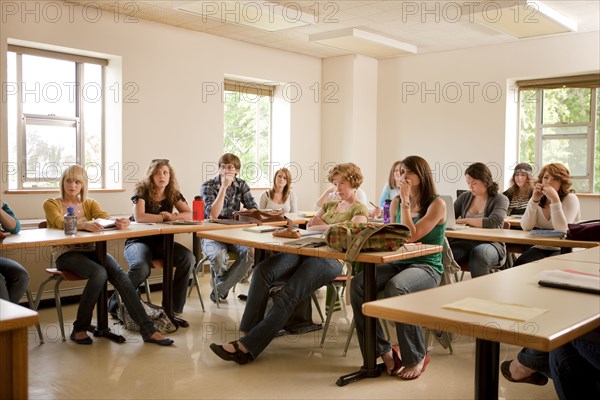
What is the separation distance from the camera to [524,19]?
17.9 ft

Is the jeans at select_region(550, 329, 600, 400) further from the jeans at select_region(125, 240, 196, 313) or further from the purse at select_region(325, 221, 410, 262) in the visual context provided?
the jeans at select_region(125, 240, 196, 313)

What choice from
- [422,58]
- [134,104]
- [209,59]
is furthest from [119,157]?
[422,58]

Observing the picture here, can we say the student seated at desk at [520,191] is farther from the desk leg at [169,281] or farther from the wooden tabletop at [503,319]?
the wooden tabletop at [503,319]

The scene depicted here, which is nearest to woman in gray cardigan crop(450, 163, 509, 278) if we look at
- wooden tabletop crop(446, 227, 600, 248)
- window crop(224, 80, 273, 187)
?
wooden tabletop crop(446, 227, 600, 248)

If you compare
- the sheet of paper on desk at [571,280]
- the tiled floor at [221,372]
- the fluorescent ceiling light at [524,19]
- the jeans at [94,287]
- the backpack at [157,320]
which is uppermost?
the fluorescent ceiling light at [524,19]

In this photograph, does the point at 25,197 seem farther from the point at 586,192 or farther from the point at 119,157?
the point at 586,192

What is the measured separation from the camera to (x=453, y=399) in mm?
2922

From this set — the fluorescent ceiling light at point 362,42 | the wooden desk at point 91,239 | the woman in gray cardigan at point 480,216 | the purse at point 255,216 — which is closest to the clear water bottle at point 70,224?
the wooden desk at point 91,239

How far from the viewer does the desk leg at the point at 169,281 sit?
4.14 meters

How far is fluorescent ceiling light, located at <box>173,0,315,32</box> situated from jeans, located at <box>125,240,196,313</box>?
2.02 meters

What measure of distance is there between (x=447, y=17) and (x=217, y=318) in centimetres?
352

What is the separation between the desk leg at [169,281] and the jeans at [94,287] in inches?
15.5

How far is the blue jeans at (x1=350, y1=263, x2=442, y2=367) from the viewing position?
314 cm

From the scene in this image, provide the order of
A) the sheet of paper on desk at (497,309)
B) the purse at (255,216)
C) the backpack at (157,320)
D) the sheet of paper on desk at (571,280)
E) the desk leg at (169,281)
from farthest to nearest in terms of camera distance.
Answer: the purse at (255,216) < the desk leg at (169,281) < the backpack at (157,320) < the sheet of paper on desk at (571,280) < the sheet of paper on desk at (497,309)
